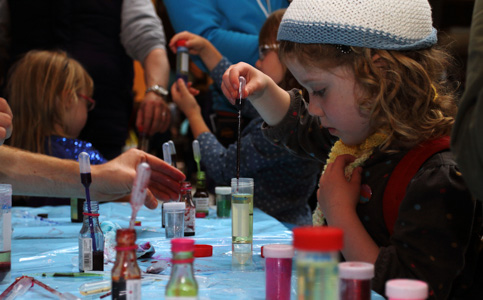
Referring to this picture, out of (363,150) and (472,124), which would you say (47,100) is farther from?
(472,124)

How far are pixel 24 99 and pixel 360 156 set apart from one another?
188 cm

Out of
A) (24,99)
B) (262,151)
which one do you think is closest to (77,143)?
(24,99)

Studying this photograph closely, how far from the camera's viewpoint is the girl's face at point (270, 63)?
233 centimetres

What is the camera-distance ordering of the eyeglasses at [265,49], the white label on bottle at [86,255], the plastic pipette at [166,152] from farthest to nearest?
the eyeglasses at [265,49]
the plastic pipette at [166,152]
the white label on bottle at [86,255]

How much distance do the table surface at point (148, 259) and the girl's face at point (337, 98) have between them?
1.23 ft

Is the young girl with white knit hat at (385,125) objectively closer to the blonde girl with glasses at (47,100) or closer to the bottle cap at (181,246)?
the bottle cap at (181,246)

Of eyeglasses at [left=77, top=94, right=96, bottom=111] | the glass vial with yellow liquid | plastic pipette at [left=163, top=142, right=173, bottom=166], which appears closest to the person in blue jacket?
eyeglasses at [left=77, top=94, right=96, bottom=111]

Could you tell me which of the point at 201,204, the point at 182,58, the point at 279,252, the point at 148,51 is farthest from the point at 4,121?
the point at 148,51

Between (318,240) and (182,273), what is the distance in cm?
22

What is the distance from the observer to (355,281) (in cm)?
77

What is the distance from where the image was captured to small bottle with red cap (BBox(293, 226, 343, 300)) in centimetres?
62

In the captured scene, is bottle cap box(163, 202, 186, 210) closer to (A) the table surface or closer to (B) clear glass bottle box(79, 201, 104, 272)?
(A) the table surface

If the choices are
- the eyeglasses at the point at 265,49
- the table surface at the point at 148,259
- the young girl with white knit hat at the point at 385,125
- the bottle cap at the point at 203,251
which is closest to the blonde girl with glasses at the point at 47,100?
the table surface at the point at 148,259

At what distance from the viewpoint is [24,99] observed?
8.65ft
